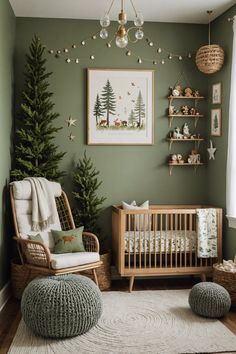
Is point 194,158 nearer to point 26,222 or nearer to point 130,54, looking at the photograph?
point 130,54

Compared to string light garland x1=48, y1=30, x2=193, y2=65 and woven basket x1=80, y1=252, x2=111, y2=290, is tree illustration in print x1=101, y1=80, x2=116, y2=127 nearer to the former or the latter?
string light garland x1=48, y1=30, x2=193, y2=65

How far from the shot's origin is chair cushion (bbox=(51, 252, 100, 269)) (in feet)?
13.2

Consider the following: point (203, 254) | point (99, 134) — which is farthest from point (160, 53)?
→ point (203, 254)

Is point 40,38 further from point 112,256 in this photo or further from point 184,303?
point 184,303

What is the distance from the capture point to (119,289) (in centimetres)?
480

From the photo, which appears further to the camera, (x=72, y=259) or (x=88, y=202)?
(x=88, y=202)

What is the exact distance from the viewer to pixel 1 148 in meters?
4.23

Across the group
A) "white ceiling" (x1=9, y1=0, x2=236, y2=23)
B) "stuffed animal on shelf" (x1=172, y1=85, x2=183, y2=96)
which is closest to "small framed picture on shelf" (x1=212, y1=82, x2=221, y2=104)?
"stuffed animal on shelf" (x1=172, y1=85, x2=183, y2=96)

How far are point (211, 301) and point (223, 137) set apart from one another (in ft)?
6.16

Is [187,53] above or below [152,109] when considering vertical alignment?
above

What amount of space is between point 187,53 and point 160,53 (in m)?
0.30

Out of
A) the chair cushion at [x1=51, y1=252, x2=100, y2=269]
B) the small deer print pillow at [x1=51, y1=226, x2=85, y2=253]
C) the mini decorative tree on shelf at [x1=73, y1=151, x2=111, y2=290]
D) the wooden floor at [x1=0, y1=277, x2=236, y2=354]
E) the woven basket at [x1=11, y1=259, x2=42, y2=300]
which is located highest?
the mini decorative tree on shelf at [x1=73, y1=151, x2=111, y2=290]

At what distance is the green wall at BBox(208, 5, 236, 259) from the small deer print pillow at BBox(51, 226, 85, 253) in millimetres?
1482

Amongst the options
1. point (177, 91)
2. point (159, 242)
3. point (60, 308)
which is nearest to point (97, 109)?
point (177, 91)
